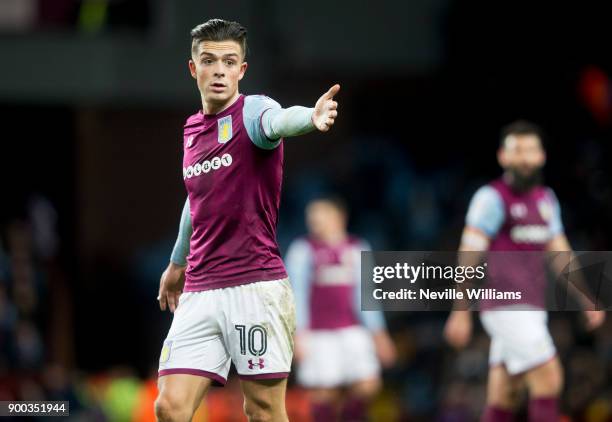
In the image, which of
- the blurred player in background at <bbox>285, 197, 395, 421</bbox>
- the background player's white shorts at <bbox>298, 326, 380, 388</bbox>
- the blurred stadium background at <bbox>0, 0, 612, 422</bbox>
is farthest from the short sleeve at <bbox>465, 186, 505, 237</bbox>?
the blurred stadium background at <bbox>0, 0, 612, 422</bbox>

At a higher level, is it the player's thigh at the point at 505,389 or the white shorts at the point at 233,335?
the white shorts at the point at 233,335

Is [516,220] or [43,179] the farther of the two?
[43,179]

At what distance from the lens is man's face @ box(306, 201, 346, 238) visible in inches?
397

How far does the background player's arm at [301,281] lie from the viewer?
32.7ft

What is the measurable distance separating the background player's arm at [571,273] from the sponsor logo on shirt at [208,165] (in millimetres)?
2430

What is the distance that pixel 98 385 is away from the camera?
1266 cm

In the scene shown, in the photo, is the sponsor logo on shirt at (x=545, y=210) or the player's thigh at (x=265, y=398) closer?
the player's thigh at (x=265, y=398)

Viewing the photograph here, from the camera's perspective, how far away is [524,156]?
7.14 metres

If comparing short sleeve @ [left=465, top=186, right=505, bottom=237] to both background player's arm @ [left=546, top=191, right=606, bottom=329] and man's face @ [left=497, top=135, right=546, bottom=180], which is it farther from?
background player's arm @ [left=546, top=191, right=606, bottom=329]

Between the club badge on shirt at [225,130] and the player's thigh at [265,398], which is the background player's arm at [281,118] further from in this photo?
the player's thigh at [265,398]

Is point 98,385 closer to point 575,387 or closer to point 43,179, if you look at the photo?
point 43,179

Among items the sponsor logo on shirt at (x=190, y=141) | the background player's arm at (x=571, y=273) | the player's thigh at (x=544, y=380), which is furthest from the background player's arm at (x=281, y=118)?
the player's thigh at (x=544, y=380)

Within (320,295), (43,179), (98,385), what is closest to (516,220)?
(320,295)

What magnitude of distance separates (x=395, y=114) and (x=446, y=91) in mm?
763
